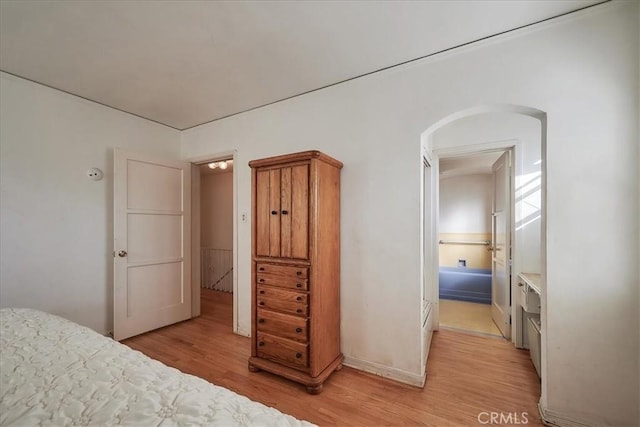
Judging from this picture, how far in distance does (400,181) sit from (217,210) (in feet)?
14.6

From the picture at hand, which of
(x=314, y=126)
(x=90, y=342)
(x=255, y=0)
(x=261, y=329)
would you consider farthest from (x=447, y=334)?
(x=255, y=0)

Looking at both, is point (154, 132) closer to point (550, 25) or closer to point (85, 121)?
point (85, 121)

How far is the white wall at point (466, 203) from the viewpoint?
Answer: 5.01 meters

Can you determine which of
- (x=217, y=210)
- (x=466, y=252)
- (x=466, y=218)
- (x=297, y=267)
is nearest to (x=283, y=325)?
(x=297, y=267)

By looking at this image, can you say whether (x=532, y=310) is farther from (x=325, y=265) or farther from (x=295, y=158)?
(x=295, y=158)

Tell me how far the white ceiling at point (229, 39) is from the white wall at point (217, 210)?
2.92 metres

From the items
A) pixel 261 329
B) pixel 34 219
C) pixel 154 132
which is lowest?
pixel 261 329

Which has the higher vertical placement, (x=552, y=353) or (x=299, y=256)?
(x=299, y=256)

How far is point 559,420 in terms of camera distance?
161 cm

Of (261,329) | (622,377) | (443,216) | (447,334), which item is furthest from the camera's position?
(443,216)

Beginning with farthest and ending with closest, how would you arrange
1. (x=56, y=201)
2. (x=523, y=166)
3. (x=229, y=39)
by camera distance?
(x=523, y=166) < (x=56, y=201) < (x=229, y=39)

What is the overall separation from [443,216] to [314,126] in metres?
3.90

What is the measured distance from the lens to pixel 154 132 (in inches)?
132

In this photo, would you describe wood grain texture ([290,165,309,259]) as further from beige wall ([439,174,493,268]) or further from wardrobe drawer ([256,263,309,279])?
beige wall ([439,174,493,268])
